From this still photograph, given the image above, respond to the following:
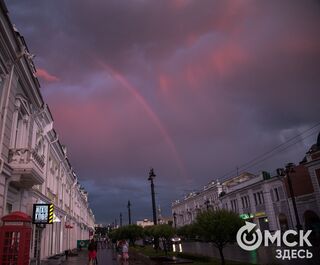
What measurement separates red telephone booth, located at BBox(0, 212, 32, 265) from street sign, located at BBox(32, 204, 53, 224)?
4.62 meters

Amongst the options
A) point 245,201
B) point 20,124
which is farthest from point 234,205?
point 20,124

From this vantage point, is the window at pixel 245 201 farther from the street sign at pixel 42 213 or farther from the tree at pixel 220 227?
the street sign at pixel 42 213

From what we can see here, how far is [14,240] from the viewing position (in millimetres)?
10484

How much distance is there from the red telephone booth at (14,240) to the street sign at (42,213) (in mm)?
4621

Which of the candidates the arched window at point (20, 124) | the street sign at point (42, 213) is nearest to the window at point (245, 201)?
the street sign at point (42, 213)

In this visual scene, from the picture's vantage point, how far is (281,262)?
17.1 metres

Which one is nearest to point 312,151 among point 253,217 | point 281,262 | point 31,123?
point 253,217

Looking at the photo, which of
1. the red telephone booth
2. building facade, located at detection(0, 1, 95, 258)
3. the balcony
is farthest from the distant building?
the red telephone booth

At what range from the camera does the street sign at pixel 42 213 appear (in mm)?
15211

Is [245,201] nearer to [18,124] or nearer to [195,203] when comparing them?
[195,203]

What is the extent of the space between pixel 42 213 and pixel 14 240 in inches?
197

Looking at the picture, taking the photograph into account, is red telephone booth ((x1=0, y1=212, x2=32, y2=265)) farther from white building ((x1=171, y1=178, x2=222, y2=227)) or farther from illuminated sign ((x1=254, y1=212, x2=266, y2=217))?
white building ((x1=171, y1=178, x2=222, y2=227))

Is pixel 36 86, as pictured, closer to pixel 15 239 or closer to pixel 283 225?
pixel 15 239

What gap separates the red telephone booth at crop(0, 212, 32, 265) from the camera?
10.1 m
